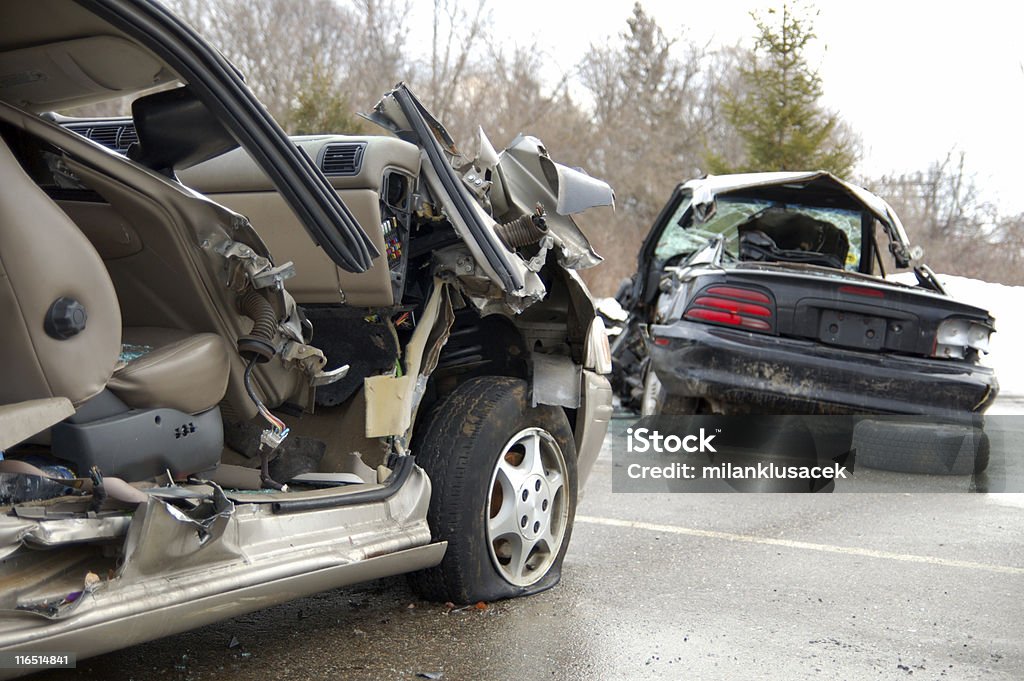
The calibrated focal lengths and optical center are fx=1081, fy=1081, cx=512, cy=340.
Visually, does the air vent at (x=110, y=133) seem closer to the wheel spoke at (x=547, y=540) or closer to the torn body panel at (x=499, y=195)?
the torn body panel at (x=499, y=195)

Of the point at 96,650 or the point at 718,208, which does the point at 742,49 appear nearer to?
the point at 718,208

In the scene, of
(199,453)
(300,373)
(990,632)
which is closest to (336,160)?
(300,373)

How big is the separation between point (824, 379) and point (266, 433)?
4.34m

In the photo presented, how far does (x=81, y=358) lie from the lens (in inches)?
103

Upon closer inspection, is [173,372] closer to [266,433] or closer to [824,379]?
[266,433]

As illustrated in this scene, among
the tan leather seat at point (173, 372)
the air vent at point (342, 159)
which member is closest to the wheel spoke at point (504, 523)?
the tan leather seat at point (173, 372)

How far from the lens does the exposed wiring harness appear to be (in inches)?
127

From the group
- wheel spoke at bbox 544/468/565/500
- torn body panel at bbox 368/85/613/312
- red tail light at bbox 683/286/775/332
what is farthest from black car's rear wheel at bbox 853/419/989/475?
torn body panel at bbox 368/85/613/312

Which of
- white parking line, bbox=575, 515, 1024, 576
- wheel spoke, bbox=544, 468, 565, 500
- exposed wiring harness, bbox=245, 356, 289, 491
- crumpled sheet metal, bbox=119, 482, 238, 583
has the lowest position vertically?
white parking line, bbox=575, 515, 1024, 576

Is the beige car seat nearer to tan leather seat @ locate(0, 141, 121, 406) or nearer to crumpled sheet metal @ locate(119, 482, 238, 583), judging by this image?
tan leather seat @ locate(0, 141, 121, 406)

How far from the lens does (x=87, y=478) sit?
2.71m

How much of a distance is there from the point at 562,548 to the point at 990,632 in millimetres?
1589

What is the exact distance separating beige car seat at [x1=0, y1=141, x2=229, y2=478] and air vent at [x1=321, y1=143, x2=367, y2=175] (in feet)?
2.77

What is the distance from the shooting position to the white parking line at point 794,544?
487 cm
